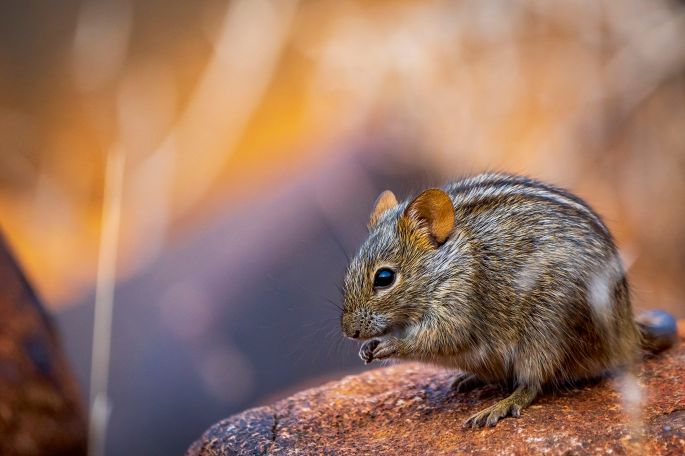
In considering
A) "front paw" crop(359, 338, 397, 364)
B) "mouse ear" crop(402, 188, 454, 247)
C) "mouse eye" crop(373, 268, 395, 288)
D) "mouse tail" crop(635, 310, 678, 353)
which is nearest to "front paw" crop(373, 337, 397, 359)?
"front paw" crop(359, 338, 397, 364)

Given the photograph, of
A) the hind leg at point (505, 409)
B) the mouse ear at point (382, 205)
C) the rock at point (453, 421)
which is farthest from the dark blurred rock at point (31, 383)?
the hind leg at point (505, 409)

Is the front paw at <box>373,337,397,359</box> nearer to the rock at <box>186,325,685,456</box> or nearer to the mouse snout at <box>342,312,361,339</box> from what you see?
the mouse snout at <box>342,312,361,339</box>

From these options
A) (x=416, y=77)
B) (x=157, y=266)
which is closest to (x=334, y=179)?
Result: (x=416, y=77)

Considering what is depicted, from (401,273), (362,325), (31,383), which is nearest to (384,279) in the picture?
(401,273)

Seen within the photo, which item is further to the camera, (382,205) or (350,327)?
(382,205)

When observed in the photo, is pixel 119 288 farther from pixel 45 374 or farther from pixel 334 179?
pixel 334 179

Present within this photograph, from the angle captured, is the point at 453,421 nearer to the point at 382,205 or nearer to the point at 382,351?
the point at 382,351

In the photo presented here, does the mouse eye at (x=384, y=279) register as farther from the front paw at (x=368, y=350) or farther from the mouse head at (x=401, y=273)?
the front paw at (x=368, y=350)
